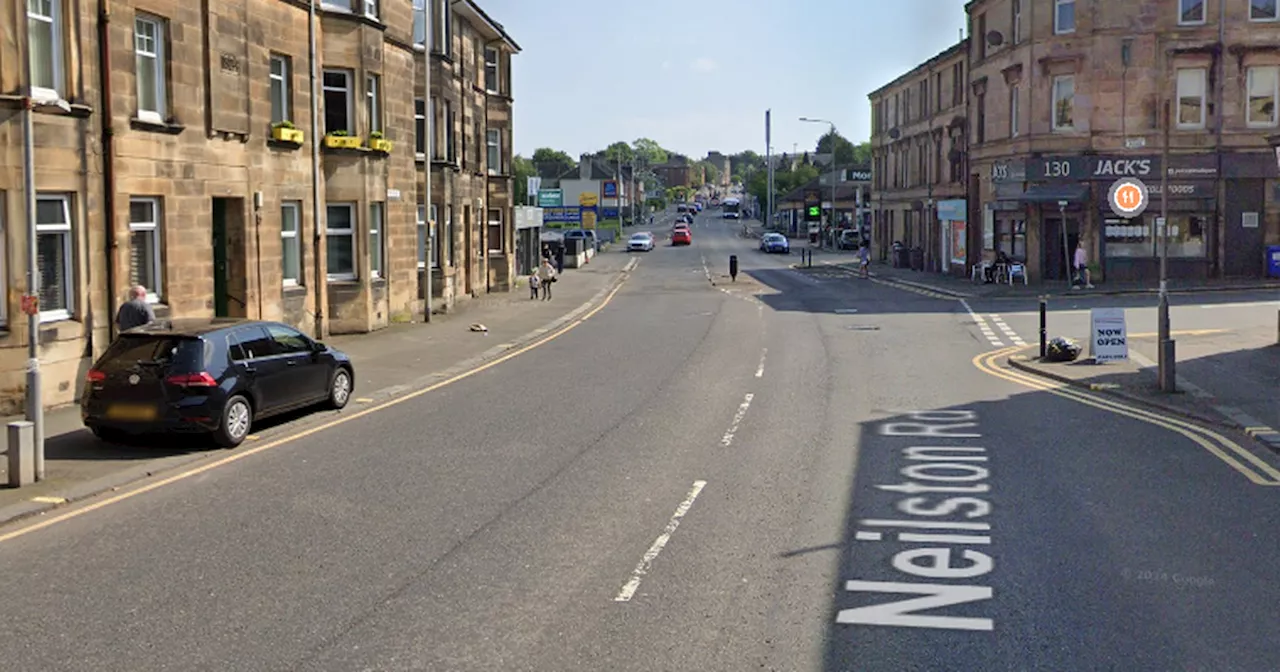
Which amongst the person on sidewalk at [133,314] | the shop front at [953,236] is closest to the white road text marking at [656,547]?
the person on sidewalk at [133,314]

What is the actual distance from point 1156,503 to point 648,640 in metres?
6.01

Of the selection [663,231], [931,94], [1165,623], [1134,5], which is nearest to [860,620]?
[1165,623]

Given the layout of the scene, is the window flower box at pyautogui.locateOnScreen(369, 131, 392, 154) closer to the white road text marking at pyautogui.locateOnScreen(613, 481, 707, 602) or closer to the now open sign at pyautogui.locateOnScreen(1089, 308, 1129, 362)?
the now open sign at pyautogui.locateOnScreen(1089, 308, 1129, 362)

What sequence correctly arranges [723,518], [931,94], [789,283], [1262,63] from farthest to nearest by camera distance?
[931,94], [789,283], [1262,63], [723,518]

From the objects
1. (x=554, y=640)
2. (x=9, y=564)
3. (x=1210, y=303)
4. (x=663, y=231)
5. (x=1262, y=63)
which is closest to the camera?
(x=554, y=640)

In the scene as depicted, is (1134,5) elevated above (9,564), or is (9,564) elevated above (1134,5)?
(1134,5)

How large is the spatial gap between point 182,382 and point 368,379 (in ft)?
22.6

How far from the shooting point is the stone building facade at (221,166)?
1709 cm

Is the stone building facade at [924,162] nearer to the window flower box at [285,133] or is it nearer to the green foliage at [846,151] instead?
the window flower box at [285,133]

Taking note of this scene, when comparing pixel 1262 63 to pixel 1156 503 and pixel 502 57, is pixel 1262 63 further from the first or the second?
pixel 1156 503

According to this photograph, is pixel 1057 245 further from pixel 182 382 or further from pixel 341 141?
pixel 182 382

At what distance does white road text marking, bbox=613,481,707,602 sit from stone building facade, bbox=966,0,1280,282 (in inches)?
1385

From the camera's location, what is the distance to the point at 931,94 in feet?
201

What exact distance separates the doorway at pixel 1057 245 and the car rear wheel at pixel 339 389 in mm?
32830
